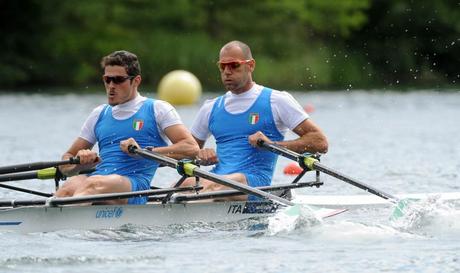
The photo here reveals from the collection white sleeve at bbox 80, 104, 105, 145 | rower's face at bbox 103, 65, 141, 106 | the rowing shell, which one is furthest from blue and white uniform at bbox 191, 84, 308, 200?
white sleeve at bbox 80, 104, 105, 145

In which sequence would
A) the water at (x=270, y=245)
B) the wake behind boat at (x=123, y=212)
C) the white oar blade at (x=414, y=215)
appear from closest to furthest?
the water at (x=270, y=245) → the wake behind boat at (x=123, y=212) → the white oar blade at (x=414, y=215)

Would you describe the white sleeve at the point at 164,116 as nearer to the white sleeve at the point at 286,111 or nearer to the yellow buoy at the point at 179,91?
the white sleeve at the point at 286,111

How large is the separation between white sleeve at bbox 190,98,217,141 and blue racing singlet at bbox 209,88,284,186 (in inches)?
7.0

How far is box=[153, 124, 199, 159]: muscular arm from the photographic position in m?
10.5

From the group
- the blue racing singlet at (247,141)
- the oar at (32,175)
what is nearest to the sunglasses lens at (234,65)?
the blue racing singlet at (247,141)

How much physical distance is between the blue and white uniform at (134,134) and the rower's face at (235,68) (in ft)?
2.14

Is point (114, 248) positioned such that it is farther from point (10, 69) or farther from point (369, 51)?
point (369, 51)

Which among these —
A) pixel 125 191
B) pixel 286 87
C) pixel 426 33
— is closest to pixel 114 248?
pixel 125 191

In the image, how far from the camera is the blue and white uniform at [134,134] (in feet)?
34.8

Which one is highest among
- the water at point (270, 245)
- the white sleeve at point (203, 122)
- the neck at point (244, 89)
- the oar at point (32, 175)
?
the neck at point (244, 89)

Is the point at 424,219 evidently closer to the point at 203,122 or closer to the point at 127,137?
the point at 203,122

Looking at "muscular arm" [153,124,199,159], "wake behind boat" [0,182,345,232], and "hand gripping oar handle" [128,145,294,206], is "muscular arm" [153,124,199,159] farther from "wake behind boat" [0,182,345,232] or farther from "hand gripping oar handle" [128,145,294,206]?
"wake behind boat" [0,182,345,232]

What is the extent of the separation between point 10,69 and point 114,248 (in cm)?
Answer: 3411

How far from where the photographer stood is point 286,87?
4319 centimetres
